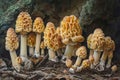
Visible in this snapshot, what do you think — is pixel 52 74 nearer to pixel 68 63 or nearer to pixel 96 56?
pixel 68 63

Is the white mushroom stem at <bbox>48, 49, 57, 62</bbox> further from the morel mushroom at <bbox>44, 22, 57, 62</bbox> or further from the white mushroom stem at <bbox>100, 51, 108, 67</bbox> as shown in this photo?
the white mushroom stem at <bbox>100, 51, 108, 67</bbox>

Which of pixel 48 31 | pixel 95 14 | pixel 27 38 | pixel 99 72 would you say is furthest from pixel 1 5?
pixel 99 72

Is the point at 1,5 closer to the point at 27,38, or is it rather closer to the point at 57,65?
the point at 27,38

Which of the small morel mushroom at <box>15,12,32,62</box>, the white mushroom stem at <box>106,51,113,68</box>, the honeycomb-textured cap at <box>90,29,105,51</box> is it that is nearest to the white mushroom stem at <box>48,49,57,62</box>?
the small morel mushroom at <box>15,12,32,62</box>

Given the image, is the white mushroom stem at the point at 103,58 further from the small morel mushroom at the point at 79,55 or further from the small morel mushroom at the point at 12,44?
the small morel mushroom at the point at 12,44

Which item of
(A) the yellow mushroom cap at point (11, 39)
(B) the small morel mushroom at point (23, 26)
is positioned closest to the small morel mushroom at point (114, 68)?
(B) the small morel mushroom at point (23, 26)

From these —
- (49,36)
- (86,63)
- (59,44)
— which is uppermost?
(49,36)

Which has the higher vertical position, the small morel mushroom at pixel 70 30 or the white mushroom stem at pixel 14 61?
the small morel mushroom at pixel 70 30

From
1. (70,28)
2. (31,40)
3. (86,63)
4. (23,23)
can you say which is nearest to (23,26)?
(23,23)
